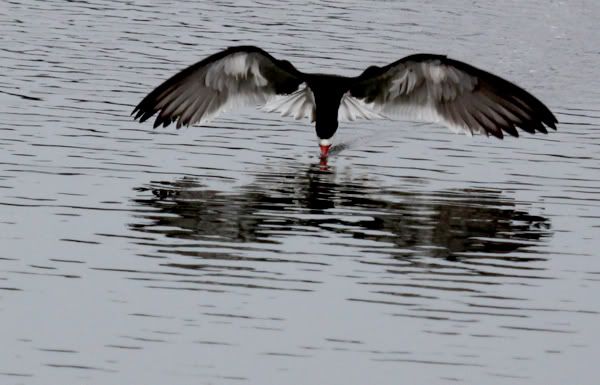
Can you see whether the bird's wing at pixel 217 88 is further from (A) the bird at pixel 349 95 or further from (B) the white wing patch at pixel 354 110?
(B) the white wing patch at pixel 354 110

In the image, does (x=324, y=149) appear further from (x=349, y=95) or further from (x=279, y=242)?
(x=279, y=242)

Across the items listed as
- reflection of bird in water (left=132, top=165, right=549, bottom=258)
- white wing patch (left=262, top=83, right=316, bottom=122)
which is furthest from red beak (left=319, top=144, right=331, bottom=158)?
reflection of bird in water (left=132, top=165, right=549, bottom=258)

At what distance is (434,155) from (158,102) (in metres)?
3.02

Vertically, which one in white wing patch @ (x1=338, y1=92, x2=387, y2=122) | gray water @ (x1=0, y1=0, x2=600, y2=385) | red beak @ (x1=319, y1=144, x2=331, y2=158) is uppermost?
white wing patch @ (x1=338, y1=92, x2=387, y2=122)

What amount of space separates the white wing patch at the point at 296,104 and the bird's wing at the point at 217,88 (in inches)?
5.5

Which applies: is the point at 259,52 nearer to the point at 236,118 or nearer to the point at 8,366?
the point at 236,118

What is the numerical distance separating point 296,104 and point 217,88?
95 cm

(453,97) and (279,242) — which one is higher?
(453,97)

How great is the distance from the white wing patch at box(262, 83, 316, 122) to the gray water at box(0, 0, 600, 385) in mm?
370

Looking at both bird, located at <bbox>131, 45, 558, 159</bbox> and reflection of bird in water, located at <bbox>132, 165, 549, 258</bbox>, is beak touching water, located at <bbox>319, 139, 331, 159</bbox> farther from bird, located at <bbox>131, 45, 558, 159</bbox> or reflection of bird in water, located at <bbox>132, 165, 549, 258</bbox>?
reflection of bird in water, located at <bbox>132, 165, 549, 258</bbox>

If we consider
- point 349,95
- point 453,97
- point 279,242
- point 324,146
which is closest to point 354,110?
point 349,95

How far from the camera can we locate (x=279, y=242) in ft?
45.5

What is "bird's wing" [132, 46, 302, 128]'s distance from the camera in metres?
18.2

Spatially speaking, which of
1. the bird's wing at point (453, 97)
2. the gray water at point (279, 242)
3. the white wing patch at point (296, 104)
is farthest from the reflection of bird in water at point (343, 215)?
the white wing patch at point (296, 104)
